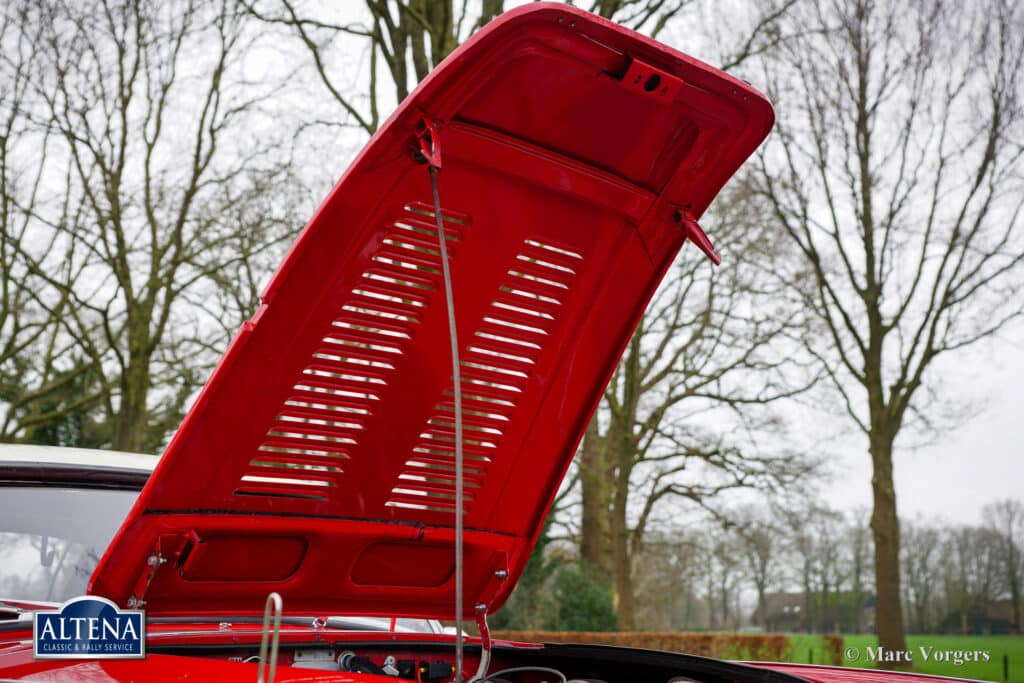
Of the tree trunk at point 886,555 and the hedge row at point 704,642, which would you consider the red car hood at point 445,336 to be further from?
the tree trunk at point 886,555

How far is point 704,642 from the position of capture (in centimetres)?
1334

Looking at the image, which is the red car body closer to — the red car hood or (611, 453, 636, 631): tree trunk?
the red car hood

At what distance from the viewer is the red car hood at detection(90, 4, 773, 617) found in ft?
6.11

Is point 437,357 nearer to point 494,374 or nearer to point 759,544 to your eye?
point 494,374

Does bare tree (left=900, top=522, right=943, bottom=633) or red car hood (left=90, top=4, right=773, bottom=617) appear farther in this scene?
bare tree (left=900, top=522, right=943, bottom=633)

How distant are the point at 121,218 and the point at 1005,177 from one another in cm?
1251

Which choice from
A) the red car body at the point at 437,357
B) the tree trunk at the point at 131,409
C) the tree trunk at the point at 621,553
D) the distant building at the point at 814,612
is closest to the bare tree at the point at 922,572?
the distant building at the point at 814,612

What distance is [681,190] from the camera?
Result: 224 cm

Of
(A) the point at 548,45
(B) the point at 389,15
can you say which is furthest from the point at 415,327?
(B) the point at 389,15

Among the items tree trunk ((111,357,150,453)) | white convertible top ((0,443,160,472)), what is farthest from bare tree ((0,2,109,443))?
white convertible top ((0,443,160,472))

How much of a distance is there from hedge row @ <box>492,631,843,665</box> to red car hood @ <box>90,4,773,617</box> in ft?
32.8

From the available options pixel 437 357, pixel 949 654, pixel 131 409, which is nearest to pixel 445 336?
pixel 437 357

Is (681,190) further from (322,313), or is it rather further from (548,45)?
(322,313)

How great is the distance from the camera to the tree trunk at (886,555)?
1231 cm
